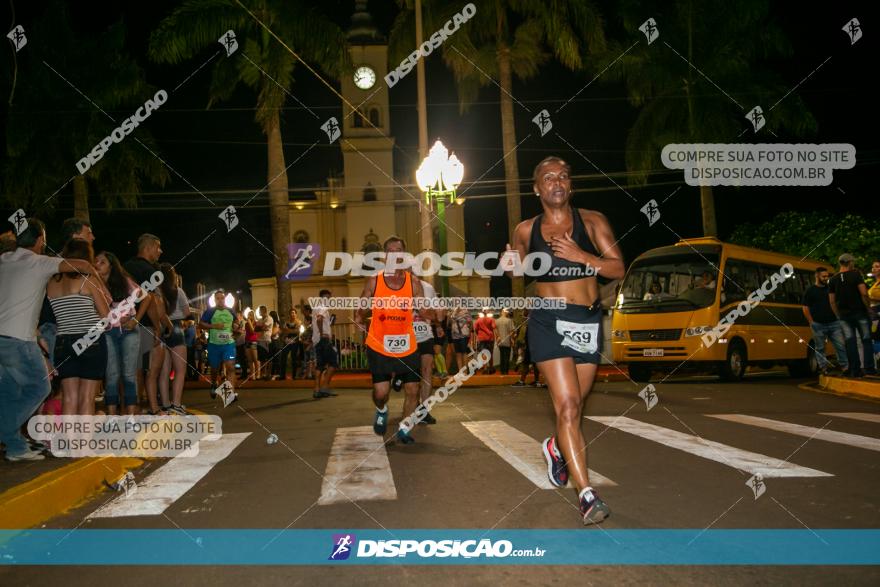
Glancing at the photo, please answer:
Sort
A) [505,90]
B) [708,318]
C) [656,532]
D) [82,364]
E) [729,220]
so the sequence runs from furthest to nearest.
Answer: [729,220] < [505,90] < [708,318] < [82,364] < [656,532]

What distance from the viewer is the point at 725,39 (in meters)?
26.0

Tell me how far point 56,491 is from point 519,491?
129 inches

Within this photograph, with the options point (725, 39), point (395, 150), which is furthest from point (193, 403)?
point (395, 150)

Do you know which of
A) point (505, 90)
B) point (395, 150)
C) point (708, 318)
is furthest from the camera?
point (395, 150)

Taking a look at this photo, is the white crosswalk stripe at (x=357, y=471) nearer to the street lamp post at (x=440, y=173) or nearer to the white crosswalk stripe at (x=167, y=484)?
the white crosswalk stripe at (x=167, y=484)

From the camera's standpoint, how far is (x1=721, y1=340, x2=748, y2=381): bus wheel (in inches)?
683

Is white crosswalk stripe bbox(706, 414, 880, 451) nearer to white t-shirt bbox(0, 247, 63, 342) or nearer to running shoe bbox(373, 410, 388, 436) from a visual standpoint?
running shoe bbox(373, 410, 388, 436)

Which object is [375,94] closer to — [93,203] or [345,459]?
[93,203]

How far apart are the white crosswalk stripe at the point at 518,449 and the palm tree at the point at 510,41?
575 inches

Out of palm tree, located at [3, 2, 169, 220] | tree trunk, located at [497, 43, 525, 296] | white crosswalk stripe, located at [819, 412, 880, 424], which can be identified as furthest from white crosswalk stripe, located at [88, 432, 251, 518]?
palm tree, located at [3, 2, 169, 220]

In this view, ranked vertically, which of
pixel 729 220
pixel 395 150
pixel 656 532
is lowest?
pixel 656 532

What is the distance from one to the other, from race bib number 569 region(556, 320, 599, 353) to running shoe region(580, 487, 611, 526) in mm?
890

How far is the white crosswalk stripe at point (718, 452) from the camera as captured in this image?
5.91 meters

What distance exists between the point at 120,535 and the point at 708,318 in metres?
14.7
